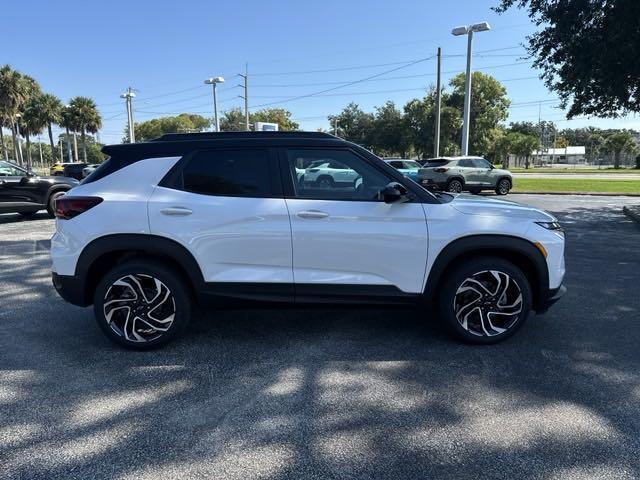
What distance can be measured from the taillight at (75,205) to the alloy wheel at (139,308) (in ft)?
2.11

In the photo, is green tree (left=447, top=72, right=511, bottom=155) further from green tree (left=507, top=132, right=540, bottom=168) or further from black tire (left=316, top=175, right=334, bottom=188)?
black tire (left=316, top=175, right=334, bottom=188)

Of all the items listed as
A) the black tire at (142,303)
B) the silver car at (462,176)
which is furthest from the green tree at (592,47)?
the black tire at (142,303)

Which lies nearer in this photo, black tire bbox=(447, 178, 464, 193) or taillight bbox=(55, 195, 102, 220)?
taillight bbox=(55, 195, 102, 220)

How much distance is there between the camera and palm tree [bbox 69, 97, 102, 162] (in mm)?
61969

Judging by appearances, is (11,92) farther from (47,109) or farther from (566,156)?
(566,156)

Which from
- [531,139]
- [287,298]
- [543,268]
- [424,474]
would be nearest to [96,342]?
[287,298]

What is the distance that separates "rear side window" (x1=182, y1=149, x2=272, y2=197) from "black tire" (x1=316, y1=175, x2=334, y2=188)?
0.41 m

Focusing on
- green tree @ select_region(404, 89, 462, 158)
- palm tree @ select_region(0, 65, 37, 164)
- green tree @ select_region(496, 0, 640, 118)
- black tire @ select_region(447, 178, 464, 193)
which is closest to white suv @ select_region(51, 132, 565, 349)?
green tree @ select_region(496, 0, 640, 118)

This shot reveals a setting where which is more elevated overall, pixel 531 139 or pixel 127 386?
pixel 531 139

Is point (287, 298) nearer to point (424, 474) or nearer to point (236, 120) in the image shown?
point (424, 474)

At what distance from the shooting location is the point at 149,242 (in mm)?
3660

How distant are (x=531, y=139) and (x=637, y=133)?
17552 millimetres

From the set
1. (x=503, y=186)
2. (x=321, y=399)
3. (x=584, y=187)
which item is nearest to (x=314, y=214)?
(x=321, y=399)

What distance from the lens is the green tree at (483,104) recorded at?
50719 millimetres
